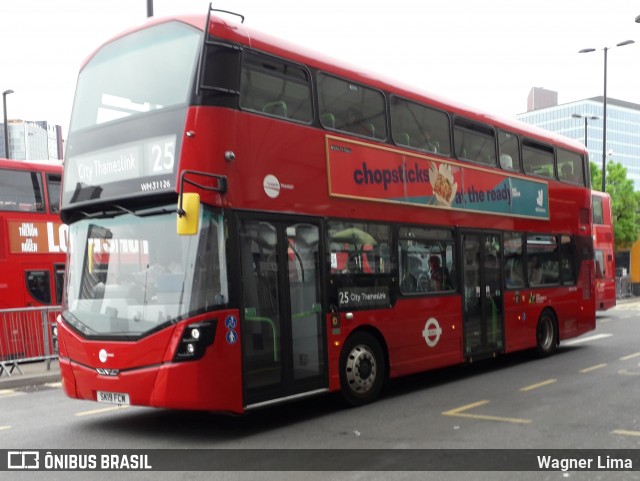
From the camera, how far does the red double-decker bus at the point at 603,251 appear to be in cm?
2450

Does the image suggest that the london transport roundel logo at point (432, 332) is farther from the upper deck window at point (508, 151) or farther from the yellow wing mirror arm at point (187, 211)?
the yellow wing mirror arm at point (187, 211)

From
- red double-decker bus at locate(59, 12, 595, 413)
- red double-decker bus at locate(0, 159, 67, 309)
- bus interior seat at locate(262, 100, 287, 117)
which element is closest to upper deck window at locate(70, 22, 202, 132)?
red double-decker bus at locate(59, 12, 595, 413)

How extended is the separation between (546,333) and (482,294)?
Answer: 2.88m

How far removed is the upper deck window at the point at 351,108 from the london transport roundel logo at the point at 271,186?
1.22 meters

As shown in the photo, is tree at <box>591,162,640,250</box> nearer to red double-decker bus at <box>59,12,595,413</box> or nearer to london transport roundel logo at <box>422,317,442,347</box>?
london transport roundel logo at <box>422,317,442,347</box>

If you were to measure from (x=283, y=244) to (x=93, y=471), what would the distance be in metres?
3.09

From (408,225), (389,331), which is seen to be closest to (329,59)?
(408,225)

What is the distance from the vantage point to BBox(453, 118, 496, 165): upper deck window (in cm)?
1154

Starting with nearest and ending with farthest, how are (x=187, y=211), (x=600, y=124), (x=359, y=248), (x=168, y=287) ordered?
(x=187, y=211)
(x=168, y=287)
(x=359, y=248)
(x=600, y=124)

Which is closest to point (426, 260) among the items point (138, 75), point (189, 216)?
point (189, 216)

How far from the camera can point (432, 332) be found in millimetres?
10570

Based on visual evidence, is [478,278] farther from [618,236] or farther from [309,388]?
[618,236]

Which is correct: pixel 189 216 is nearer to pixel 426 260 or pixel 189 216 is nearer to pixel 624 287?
pixel 426 260

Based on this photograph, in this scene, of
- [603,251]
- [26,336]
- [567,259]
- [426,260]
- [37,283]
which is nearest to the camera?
[426,260]
